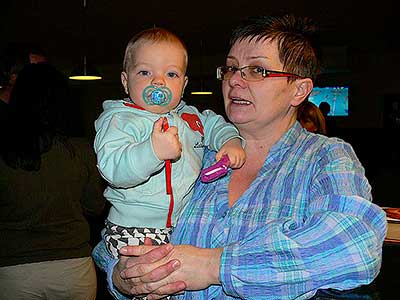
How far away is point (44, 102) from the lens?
247 centimetres

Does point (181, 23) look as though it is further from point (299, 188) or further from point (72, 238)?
point (299, 188)

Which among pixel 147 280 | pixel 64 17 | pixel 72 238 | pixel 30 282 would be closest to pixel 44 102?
pixel 72 238

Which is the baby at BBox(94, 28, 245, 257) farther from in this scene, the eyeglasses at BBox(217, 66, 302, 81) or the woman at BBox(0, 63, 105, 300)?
the woman at BBox(0, 63, 105, 300)

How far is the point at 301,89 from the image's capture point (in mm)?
1620

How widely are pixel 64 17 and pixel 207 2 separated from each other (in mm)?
2497

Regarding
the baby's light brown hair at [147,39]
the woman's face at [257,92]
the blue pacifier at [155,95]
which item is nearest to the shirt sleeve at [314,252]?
the woman's face at [257,92]

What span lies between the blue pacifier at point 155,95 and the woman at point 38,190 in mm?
1091

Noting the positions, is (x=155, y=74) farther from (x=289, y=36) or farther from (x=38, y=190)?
(x=38, y=190)

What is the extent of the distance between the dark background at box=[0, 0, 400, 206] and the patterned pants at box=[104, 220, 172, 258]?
1.19 m

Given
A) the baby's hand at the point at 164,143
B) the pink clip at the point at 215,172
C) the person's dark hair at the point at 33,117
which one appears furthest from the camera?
the person's dark hair at the point at 33,117

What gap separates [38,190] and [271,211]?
55.3 inches

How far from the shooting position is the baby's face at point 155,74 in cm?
152

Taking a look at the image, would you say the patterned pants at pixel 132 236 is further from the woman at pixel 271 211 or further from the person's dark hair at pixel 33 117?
the person's dark hair at pixel 33 117

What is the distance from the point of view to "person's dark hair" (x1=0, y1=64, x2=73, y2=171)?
2.43 m
